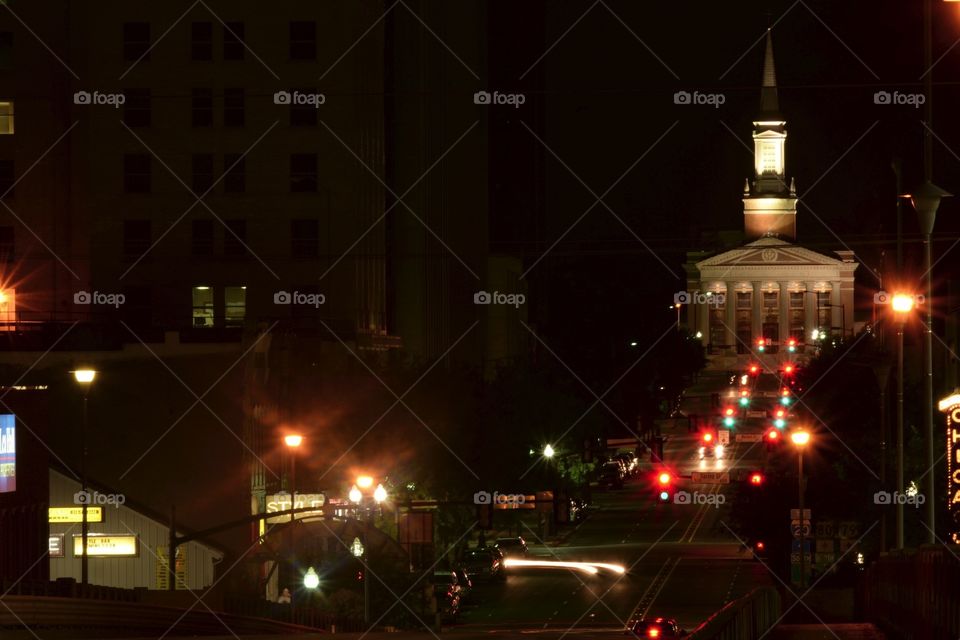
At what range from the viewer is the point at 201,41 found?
225 feet

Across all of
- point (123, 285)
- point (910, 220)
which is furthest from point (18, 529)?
point (910, 220)

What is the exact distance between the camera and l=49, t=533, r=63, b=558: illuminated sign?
4503cm

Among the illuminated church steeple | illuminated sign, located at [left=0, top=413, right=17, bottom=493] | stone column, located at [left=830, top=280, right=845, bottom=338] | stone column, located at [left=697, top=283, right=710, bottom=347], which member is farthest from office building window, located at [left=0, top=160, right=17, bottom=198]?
the illuminated church steeple

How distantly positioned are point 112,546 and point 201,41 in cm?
2820

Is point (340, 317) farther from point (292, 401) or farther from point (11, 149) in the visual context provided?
point (292, 401)

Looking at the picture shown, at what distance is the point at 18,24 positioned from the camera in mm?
68375

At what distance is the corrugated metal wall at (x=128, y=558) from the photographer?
45.4 meters

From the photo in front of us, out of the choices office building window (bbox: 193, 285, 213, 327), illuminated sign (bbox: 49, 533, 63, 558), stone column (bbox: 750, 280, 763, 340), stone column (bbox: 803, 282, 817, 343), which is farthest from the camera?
stone column (bbox: 803, 282, 817, 343)

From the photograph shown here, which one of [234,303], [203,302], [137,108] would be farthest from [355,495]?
[137,108]

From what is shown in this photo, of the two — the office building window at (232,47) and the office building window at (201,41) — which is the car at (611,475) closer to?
the office building window at (232,47)

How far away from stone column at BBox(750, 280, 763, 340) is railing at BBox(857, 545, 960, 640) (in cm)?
14083

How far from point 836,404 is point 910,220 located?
17.4 metres

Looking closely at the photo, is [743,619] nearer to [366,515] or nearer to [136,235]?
[366,515]

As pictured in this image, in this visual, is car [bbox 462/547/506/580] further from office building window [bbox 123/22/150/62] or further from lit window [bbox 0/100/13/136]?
lit window [bbox 0/100/13/136]
